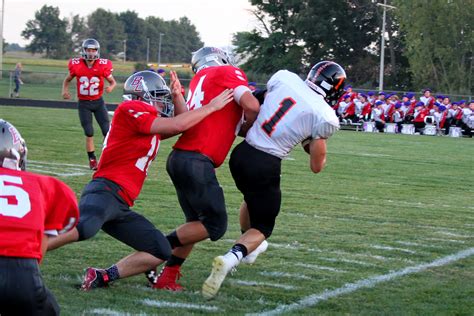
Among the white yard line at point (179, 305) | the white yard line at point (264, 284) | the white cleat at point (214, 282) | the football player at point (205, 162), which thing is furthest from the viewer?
the white yard line at point (264, 284)

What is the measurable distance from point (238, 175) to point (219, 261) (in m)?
0.67

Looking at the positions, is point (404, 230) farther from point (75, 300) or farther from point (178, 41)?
point (178, 41)

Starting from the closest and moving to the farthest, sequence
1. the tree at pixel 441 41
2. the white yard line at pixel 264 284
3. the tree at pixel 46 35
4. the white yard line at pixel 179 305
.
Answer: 1. the white yard line at pixel 179 305
2. the white yard line at pixel 264 284
3. the tree at pixel 441 41
4. the tree at pixel 46 35

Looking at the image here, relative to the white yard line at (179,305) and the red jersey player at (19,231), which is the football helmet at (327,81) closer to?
the white yard line at (179,305)

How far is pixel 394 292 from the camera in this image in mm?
5609

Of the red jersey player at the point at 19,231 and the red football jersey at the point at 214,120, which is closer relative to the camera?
the red jersey player at the point at 19,231

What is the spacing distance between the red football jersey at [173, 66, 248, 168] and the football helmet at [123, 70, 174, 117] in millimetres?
252

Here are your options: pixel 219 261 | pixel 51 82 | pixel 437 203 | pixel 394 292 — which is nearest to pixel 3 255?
pixel 219 261

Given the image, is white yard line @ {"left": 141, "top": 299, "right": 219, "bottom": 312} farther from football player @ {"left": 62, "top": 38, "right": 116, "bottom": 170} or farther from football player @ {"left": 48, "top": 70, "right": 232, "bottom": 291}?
football player @ {"left": 62, "top": 38, "right": 116, "bottom": 170}

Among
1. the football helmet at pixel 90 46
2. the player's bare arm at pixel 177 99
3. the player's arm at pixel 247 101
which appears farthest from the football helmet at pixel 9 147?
the football helmet at pixel 90 46

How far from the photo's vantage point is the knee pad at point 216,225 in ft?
18.0

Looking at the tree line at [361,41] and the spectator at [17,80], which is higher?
the tree line at [361,41]

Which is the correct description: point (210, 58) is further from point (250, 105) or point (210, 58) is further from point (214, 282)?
point (214, 282)

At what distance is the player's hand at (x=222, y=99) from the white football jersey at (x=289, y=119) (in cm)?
27
